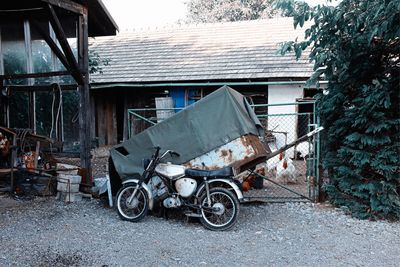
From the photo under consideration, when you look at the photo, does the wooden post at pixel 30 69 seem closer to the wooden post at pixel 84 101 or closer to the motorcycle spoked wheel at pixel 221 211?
the wooden post at pixel 84 101

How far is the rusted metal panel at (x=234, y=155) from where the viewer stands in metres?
5.64

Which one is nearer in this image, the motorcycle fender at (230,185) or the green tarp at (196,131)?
the motorcycle fender at (230,185)

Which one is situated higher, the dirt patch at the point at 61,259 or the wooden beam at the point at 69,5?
the wooden beam at the point at 69,5

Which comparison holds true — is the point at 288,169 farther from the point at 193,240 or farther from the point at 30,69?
the point at 30,69

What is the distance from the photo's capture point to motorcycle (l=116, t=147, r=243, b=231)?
5.39m

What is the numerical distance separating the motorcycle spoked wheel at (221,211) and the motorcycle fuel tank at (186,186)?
0.20 meters

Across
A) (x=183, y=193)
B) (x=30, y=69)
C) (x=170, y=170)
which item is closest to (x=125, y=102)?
(x=30, y=69)

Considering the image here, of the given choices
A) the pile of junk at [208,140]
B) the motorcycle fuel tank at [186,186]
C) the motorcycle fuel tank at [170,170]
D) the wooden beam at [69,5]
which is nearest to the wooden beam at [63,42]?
the wooden beam at [69,5]

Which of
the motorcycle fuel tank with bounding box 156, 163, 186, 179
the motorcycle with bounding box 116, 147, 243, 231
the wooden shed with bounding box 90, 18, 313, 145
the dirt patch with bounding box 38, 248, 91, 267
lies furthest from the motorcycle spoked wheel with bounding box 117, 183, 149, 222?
the wooden shed with bounding box 90, 18, 313, 145

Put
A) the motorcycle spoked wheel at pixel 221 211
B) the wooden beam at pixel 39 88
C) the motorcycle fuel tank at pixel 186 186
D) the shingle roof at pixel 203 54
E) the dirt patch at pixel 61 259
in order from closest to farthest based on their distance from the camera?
1. the dirt patch at pixel 61 259
2. the motorcycle spoked wheel at pixel 221 211
3. the motorcycle fuel tank at pixel 186 186
4. the wooden beam at pixel 39 88
5. the shingle roof at pixel 203 54

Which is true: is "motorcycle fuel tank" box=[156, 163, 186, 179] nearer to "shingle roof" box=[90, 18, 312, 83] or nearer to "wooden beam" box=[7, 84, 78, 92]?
"wooden beam" box=[7, 84, 78, 92]

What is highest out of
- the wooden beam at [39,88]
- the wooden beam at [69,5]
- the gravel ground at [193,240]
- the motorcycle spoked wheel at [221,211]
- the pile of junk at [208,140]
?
the wooden beam at [69,5]

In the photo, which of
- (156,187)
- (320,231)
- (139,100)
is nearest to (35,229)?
(156,187)

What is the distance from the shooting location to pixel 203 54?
1465cm
